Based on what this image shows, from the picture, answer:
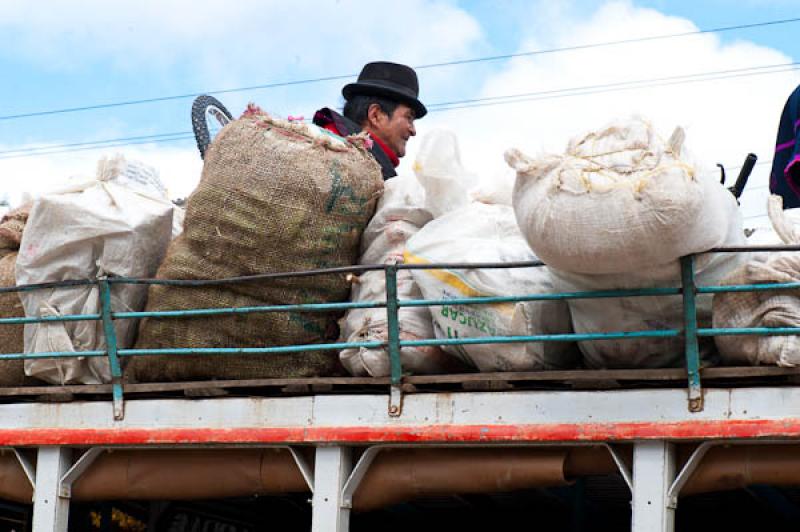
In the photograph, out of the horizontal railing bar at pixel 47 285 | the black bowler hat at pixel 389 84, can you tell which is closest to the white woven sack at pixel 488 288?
the horizontal railing bar at pixel 47 285

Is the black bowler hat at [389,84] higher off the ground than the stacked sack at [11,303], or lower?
higher

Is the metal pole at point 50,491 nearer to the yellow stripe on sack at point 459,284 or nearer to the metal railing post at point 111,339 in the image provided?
the metal railing post at point 111,339

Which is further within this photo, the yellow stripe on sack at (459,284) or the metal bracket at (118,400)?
the metal bracket at (118,400)

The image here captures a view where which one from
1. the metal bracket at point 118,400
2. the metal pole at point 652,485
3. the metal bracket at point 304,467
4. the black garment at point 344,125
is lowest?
the metal pole at point 652,485

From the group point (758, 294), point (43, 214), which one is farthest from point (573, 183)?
point (43, 214)

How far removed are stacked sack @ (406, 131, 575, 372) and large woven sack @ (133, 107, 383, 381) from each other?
0.37 meters

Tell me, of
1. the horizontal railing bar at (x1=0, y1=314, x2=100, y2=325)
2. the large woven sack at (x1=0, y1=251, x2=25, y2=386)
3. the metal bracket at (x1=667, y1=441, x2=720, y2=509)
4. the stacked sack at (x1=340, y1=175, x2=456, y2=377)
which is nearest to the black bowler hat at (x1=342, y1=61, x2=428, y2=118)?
the stacked sack at (x1=340, y1=175, x2=456, y2=377)

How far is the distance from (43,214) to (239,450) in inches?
49.9

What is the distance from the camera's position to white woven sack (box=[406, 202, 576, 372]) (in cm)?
461

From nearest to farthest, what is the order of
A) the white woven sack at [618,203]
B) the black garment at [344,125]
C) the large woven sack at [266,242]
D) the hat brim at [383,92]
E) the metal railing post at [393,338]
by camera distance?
1. the white woven sack at [618,203]
2. the metal railing post at [393,338]
3. the large woven sack at [266,242]
4. the black garment at [344,125]
5. the hat brim at [383,92]

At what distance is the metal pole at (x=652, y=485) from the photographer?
4.30 metres

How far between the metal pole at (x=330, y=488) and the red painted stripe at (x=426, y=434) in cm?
7

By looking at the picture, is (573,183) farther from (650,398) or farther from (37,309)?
(37,309)

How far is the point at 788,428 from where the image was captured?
413cm
